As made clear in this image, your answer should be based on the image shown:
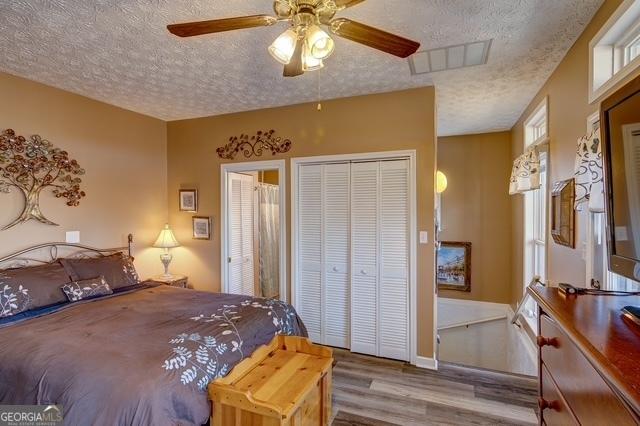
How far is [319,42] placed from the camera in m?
1.57

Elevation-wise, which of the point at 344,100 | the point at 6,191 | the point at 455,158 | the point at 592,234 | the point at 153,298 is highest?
the point at 344,100

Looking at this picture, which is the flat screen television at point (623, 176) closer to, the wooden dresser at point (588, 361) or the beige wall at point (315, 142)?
the wooden dresser at point (588, 361)

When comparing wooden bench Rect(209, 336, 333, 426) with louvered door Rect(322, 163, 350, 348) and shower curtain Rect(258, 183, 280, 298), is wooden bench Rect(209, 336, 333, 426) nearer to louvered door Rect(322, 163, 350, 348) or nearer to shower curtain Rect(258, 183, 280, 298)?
louvered door Rect(322, 163, 350, 348)

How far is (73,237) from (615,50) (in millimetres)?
4793

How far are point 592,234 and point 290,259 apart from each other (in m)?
2.72

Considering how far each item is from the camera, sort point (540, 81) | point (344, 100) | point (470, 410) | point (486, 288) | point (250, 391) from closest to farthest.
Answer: point (250, 391)
point (470, 410)
point (540, 81)
point (344, 100)
point (486, 288)

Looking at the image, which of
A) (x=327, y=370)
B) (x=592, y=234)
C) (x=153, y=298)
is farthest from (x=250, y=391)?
(x=592, y=234)

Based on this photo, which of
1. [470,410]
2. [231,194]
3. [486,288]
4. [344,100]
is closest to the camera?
[470,410]

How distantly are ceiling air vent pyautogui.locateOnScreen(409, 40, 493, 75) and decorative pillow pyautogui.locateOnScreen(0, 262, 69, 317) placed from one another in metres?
3.54

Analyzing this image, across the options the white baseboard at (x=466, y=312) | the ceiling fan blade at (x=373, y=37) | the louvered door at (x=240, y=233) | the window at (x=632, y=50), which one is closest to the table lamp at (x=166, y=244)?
the louvered door at (x=240, y=233)

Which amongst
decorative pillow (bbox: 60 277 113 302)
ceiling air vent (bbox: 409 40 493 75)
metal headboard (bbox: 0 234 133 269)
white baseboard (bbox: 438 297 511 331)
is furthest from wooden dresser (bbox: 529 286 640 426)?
metal headboard (bbox: 0 234 133 269)

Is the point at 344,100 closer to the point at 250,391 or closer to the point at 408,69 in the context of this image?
the point at 408,69

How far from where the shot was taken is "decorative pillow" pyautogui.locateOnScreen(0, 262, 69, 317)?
8.02 feet

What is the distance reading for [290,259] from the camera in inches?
147
